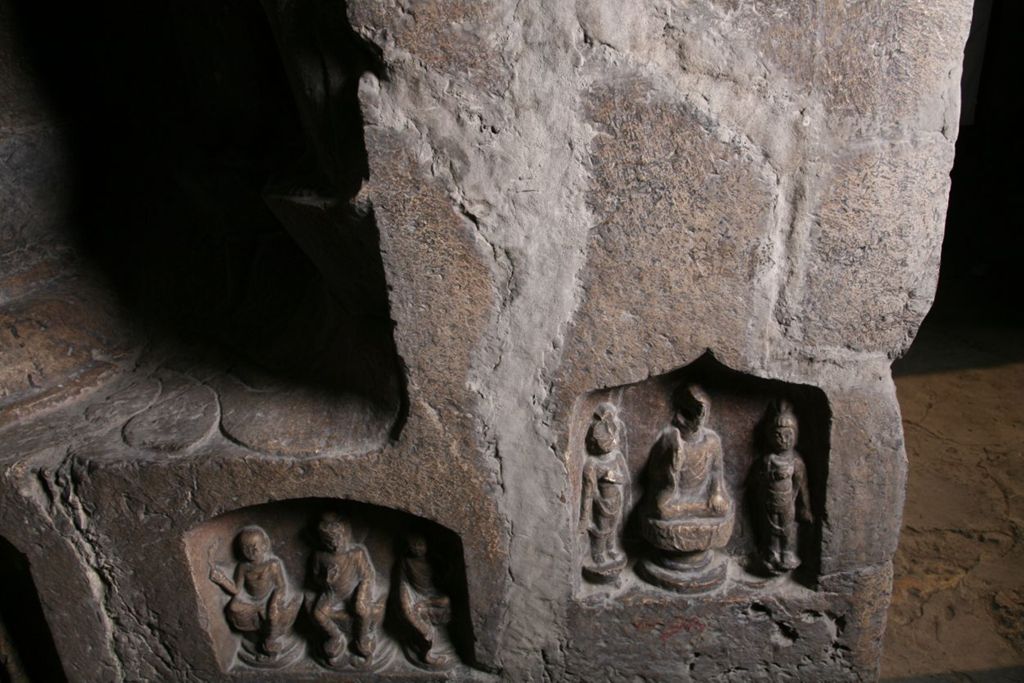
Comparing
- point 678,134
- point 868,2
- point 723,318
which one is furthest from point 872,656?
point 868,2

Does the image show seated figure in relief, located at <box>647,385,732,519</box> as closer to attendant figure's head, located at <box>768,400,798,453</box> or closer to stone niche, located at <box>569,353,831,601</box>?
stone niche, located at <box>569,353,831,601</box>

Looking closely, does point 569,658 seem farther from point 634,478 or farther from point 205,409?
point 205,409

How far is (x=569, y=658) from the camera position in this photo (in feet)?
6.76

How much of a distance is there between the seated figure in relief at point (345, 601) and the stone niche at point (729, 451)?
19.6 inches

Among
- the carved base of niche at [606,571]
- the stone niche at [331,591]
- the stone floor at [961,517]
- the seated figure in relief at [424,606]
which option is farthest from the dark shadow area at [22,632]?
the stone floor at [961,517]

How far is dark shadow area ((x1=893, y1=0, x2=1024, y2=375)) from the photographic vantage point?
432 centimetres

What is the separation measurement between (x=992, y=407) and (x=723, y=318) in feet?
7.67

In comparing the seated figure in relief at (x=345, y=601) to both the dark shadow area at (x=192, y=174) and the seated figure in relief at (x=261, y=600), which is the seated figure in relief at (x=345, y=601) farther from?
the dark shadow area at (x=192, y=174)

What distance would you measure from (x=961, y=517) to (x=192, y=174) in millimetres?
2629

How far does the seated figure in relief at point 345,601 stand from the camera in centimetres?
205

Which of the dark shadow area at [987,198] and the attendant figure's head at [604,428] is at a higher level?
the dark shadow area at [987,198]

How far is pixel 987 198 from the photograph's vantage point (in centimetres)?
469

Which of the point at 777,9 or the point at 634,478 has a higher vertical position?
the point at 777,9

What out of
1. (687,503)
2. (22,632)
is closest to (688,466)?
(687,503)
